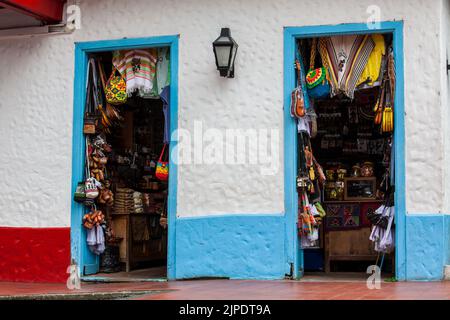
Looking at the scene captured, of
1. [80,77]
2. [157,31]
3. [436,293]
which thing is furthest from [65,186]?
[436,293]

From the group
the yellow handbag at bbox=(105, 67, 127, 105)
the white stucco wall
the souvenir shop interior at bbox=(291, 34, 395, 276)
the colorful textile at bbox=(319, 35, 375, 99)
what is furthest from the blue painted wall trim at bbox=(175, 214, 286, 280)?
the yellow handbag at bbox=(105, 67, 127, 105)

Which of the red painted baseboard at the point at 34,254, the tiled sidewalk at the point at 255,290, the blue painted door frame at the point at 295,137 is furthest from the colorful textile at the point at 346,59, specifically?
the red painted baseboard at the point at 34,254

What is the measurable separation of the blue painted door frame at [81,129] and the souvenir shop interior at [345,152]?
1.62 m

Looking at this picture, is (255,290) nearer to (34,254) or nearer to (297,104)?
(297,104)

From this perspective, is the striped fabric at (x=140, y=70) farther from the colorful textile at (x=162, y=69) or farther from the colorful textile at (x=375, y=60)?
the colorful textile at (x=375, y=60)

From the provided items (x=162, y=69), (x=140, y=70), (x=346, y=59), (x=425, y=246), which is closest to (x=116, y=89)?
(x=140, y=70)

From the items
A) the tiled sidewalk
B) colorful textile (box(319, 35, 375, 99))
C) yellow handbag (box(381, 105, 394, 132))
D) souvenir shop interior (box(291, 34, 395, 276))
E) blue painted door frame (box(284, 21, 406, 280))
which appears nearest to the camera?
the tiled sidewalk

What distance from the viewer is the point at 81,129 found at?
1089 cm

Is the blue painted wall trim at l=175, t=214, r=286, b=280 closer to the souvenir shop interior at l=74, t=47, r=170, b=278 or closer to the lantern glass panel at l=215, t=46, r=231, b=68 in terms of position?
the souvenir shop interior at l=74, t=47, r=170, b=278

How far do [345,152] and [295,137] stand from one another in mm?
2352

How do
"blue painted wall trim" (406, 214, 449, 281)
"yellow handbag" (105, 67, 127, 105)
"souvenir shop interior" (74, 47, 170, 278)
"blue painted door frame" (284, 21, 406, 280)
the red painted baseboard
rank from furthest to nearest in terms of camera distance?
"yellow handbag" (105, 67, 127, 105) → "souvenir shop interior" (74, 47, 170, 278) → the red painted baseboard → "blue painted door frame" (284, 21, 406, 280) → "blue painted wall trim" (406, 214, 449, 281)

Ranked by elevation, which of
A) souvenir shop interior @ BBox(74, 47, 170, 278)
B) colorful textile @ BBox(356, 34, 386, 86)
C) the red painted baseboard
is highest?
colorful textile @ BBox(356, 34, 386, 86)

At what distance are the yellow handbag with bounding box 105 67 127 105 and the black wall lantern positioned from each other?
1.65 m

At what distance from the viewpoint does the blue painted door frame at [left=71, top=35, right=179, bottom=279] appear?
10.4 metres
